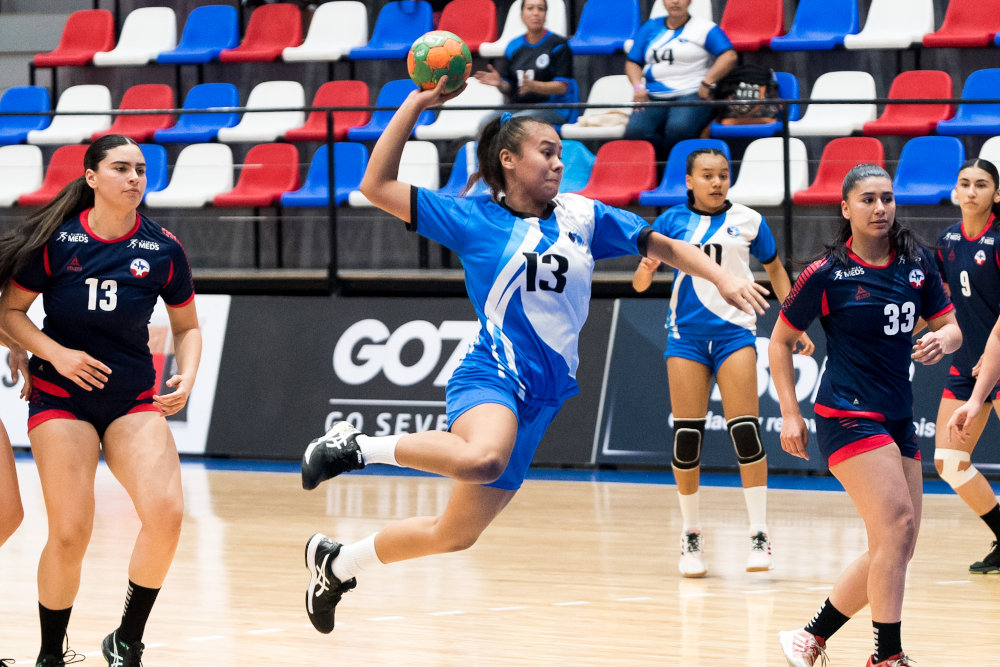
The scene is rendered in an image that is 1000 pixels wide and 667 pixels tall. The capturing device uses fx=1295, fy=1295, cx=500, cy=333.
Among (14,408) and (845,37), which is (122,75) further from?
(845,37)

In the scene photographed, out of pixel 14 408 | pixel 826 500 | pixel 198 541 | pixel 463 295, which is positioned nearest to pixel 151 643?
pixel 198 541

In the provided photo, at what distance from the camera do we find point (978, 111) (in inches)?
415

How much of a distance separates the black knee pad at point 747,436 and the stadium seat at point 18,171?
793 centimetres

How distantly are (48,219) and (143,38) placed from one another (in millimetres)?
10069

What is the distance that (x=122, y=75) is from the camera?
46.8 feet

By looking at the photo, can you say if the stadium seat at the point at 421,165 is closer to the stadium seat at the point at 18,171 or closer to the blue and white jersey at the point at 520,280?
the stadium seat at the point at 18,171

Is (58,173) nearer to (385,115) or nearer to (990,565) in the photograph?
(385,115)

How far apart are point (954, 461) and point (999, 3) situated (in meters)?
6.29

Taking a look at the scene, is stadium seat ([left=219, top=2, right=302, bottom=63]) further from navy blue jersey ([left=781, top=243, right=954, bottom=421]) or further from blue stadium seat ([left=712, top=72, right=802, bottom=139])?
navy blue jersey ([left=781, top=243, right=954, bottom=421])

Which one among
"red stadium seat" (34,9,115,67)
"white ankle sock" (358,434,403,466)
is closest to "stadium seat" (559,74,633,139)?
"red stadium seat" (34,9,115,67)

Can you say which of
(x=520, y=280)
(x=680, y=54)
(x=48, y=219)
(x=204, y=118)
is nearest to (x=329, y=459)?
(x=520, y=280)

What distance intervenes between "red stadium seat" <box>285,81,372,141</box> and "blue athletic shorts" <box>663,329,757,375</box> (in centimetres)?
611

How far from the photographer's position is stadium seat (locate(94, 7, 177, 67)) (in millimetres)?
13688

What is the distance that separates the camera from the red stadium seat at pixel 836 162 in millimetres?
10195
